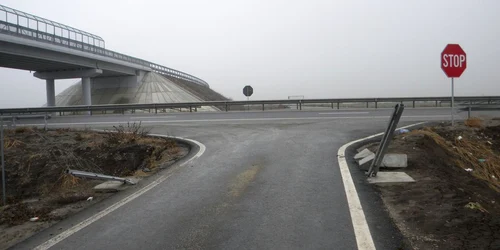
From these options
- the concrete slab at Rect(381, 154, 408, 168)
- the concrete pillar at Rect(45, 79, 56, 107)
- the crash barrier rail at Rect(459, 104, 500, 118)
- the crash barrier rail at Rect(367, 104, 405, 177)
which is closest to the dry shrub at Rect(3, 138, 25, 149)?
the crash barrier rail at Rect(367, 104, 405, 177)

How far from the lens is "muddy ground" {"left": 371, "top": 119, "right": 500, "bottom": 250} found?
393 cm

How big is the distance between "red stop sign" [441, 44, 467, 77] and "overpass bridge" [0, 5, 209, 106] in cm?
3009

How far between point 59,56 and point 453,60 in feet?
113

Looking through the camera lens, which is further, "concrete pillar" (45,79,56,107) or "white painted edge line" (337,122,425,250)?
"concrete pillar" (45,79,56,107)

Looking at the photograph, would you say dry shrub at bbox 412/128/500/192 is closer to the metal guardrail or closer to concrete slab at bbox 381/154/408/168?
concrete slab at bbox 381/154/408/168

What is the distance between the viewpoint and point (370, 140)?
1066 cm

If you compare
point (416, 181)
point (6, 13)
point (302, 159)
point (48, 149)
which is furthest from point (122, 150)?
point (6, 13)

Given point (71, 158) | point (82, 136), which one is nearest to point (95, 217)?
point (71, 158)

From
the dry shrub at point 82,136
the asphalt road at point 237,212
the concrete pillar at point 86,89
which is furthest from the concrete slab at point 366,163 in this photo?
the concrete pillar at point 86,89

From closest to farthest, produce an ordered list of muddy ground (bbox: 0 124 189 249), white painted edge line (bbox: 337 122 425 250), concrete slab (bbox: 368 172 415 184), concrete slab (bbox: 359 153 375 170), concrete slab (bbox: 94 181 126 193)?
white painted edge line (bbox: 337 122 425 250) → concrete slab (bbox: 368 172 415 184) → concrete slab (bbox: 94 181 126 193) → concrete slab (bbox: 359 153 375 170) → muddy ground (bbox: 0 124 189 249)

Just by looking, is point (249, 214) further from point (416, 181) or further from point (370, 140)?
point (370, 140)

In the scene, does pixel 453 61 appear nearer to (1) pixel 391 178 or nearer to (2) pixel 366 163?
(2) pixel 366 163

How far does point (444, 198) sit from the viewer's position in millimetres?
5172

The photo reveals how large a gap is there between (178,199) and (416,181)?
3.93m
